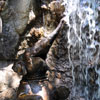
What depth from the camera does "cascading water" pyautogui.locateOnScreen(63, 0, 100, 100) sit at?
2.62 meters

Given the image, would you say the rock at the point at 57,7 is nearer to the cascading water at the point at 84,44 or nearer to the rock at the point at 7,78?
the cascading water at the point at 84,44

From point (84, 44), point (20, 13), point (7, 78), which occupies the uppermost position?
point (20, 13)

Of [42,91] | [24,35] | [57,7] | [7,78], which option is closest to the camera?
[42,91]

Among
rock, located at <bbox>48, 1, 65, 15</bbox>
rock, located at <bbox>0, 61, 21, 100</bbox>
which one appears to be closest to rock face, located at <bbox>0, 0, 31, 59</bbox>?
rock, located at <bbox>0, 61, 21, 100</bbox>

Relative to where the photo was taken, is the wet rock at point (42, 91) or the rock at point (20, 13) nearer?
the wet rock at point (42, 91)

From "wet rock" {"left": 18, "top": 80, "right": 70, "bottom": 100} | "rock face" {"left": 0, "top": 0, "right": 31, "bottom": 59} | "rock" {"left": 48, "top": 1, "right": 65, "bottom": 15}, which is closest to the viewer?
"wet rock" {"left": 18, "top": 80, "right": 70, "bottom": 100}

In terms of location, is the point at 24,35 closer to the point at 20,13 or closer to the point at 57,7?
the point at 20,13

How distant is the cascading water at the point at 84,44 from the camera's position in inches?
103

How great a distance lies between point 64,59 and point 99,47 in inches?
20.5

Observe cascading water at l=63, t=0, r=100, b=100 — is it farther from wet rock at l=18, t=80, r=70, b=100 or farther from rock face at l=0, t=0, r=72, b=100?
wet rock at l=18, t=80, r=70, b=100

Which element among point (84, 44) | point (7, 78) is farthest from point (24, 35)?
point (84, 44)

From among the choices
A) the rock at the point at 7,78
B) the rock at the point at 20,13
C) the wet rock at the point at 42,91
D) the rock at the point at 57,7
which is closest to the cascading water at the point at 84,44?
the rock at the point at 57,7

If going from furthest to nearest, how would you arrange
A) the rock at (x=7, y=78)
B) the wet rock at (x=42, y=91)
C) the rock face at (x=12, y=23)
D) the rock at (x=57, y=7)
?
1. the rock at (x=57, y=7)
2. the rock face at (x=12, y=23)
3. the rock at (x=7, y=78)
4. the wet rock at (x=42, y=91)

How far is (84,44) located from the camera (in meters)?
2.70
